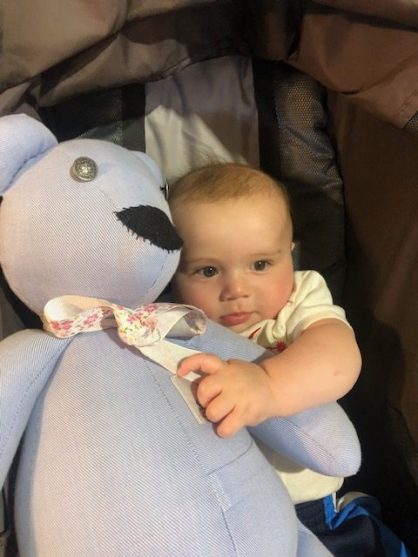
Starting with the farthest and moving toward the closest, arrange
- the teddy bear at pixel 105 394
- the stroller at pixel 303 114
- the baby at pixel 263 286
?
the baby at pixel 263 286 < the stroller at pixel 303 114 < the teddy bear at pixel 105 394

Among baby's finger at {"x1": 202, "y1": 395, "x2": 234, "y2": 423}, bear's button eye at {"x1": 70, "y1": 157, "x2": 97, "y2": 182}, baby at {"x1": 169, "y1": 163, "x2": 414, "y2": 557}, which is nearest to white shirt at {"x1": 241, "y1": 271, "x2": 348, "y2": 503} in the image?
baby at {"x1": 169, "y1": 163, "x2": 414, "y2": 557}

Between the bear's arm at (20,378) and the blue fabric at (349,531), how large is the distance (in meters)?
0.42

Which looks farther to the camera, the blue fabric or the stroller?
the blue fabric

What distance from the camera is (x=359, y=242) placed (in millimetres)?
983

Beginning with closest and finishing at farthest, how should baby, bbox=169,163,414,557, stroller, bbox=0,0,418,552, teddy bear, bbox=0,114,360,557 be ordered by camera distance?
teddy bear, bbox=0,114,360,557
stroller, bbox=0,0,418,552
baby, bbox=169,163,414,557

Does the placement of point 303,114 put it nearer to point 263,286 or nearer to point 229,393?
point 263,286

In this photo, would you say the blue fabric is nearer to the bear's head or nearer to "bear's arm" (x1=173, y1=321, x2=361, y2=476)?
"bear's arm" (x1=173, y1=321, x2=361, y2=476)

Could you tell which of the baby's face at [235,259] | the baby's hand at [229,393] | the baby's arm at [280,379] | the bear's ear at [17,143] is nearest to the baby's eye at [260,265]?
the baby's face at [235,259]

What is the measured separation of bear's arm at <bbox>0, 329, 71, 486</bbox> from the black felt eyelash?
14 cm

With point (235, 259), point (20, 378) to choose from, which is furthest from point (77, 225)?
point (235, 259)

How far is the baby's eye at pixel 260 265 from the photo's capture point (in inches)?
34.5

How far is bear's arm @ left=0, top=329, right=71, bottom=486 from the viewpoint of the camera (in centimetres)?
64

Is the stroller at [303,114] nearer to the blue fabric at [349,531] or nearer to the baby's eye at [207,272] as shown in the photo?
the blue fabric at [349,531]

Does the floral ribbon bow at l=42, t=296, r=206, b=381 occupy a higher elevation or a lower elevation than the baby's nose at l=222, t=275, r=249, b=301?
higher
